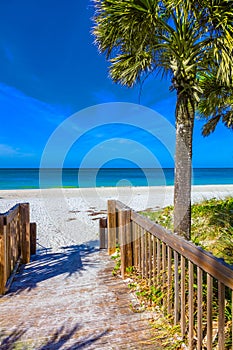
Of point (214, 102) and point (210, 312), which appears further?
point (214, 102)

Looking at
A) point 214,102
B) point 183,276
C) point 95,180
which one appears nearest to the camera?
point 183,276

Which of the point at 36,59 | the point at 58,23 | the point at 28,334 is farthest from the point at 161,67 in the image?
the point at 36,59

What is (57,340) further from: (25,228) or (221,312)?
(25,228)

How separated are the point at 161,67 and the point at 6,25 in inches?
741

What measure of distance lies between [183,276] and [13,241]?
291 cm

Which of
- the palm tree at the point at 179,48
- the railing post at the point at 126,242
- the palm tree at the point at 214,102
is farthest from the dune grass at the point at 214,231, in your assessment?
the palm tree at the point at 214,102

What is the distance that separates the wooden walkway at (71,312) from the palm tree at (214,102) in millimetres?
3731

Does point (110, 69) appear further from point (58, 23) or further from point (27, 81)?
point (27, 81)

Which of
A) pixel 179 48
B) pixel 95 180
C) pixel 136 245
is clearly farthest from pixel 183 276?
pixel 95 180

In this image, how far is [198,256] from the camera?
6.43ft

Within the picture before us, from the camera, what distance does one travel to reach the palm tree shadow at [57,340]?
2.28 metres

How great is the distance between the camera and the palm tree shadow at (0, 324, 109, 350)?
2277 mm

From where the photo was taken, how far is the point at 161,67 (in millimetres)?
4914

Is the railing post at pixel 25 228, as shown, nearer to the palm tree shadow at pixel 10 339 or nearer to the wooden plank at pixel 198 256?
the palm tree shadow at pixel 10 339
